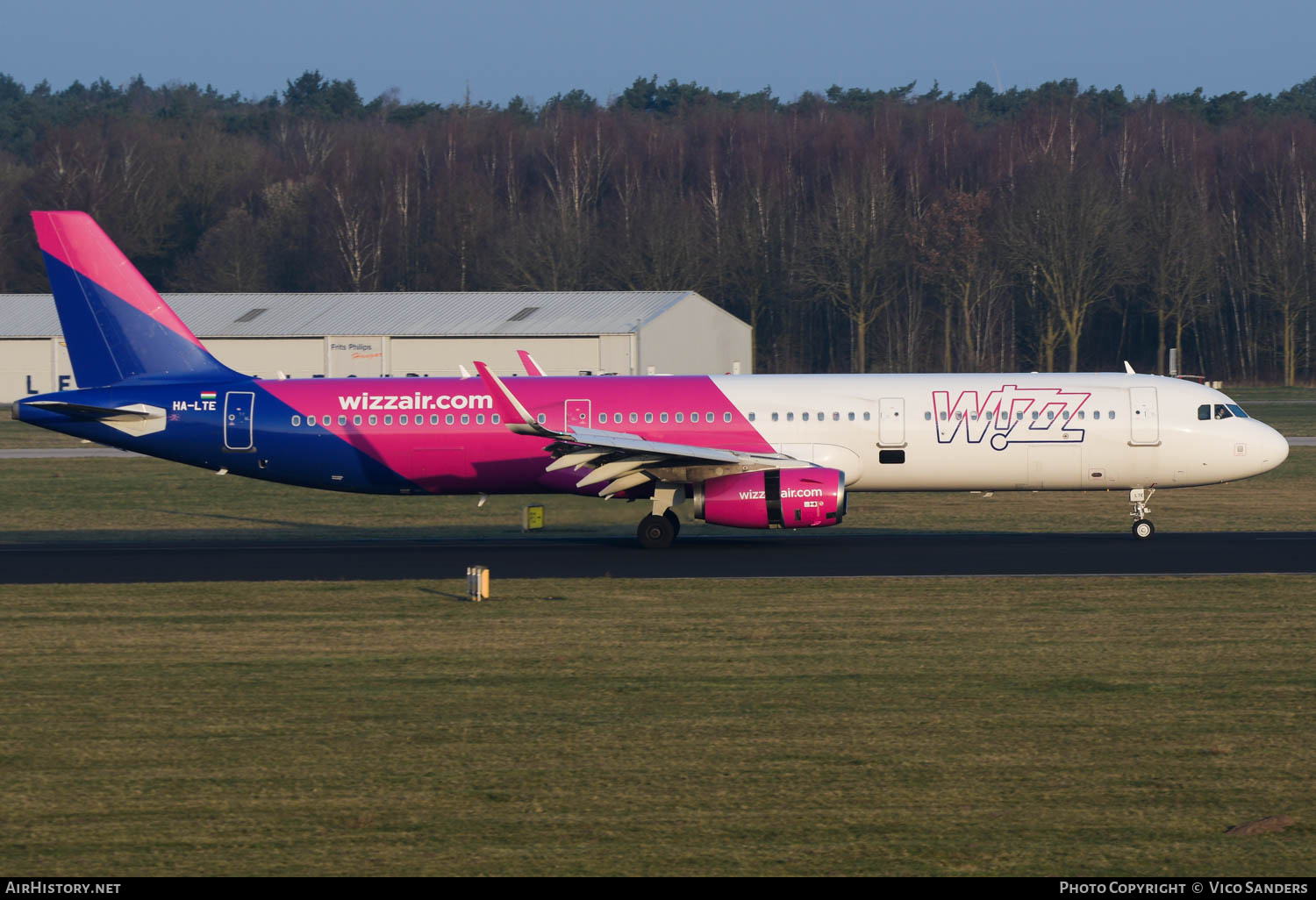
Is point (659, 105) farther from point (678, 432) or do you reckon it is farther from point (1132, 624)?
point (1132, 624)

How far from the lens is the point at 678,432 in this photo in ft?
100.0

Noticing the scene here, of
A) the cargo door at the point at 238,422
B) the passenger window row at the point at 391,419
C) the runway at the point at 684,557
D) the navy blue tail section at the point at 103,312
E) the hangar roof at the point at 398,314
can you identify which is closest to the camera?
the runway at the point at 684,557

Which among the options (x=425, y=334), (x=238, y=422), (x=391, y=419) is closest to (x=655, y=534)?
(x=391, y=419)

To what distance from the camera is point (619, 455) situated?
28984 mm

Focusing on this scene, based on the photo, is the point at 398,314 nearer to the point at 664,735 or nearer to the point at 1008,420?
the point at 1008,420

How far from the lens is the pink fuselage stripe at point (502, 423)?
30484mm

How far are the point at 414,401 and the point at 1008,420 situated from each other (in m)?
12.8

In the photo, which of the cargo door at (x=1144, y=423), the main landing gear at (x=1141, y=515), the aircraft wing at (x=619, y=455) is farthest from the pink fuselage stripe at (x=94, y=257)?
the main landing gear at (x=1141, y=515)

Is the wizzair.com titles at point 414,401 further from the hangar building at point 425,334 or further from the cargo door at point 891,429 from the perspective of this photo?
the hangar building at point 425,334

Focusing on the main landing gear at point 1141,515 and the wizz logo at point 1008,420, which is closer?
the wizz logo at point 1008,420

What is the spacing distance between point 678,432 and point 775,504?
3.42m

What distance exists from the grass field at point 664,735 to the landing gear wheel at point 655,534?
7.40m
